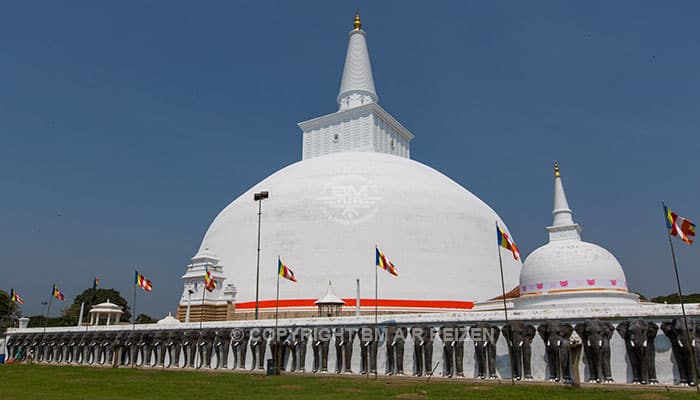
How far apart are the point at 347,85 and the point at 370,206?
20.3 m

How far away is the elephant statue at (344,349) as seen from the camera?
23.4 metres

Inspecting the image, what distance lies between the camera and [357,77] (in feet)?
174

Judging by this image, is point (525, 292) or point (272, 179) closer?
point (525, 292)

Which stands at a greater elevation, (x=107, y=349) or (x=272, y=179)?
(x=272, y=179)

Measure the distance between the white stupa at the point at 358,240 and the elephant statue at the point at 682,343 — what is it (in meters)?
17.3

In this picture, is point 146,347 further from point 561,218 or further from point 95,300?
point 95,300

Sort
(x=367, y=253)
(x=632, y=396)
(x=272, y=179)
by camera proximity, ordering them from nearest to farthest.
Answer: (x=632, y=396) → (x=367, y=253) → (x=272, y=179)

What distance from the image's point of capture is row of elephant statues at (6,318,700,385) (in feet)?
59.0

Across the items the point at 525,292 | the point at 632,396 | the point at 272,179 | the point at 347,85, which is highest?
the point at 347,85

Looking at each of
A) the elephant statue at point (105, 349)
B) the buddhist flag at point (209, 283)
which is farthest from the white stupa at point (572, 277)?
the elephant statue at point (105, 349)

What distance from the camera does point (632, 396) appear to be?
14609 millimetres

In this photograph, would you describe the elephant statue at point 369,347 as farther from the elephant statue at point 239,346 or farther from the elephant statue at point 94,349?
the elephant statue at point 94,349

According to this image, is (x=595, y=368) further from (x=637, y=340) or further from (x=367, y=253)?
(x=367, y=253)

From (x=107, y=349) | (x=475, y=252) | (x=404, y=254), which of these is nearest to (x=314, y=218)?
(x=404, y=254)
